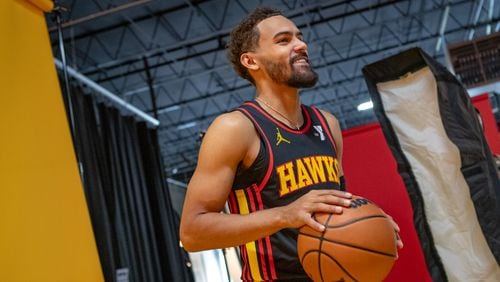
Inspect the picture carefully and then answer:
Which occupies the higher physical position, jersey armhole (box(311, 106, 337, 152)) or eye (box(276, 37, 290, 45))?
eye (box(276, 37, 290, 45))

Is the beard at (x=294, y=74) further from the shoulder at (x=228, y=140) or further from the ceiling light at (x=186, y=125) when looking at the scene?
the ceiling light at (x=186, y=125)

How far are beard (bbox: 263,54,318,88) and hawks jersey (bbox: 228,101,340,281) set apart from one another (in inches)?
7.0

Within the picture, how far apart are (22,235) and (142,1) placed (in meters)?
7.66

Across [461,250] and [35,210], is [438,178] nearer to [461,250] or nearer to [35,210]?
[461,250]

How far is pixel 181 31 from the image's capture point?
12.8 m

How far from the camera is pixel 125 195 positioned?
6.75 m

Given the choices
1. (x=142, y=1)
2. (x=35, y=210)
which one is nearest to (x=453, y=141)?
(x=35, y=210)

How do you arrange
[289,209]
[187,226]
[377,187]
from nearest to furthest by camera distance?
1. [289,209]
2. [187,226]
3. [377,187]

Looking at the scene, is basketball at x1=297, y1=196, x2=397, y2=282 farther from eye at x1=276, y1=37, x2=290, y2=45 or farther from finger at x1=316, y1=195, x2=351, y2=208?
eye at x1=276, y1=37, x2=290, y2=45

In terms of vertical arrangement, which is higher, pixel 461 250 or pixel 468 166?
pixel 468 166

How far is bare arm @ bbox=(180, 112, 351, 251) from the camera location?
6.02 ft

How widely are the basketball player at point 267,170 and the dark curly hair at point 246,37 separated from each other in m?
0.03

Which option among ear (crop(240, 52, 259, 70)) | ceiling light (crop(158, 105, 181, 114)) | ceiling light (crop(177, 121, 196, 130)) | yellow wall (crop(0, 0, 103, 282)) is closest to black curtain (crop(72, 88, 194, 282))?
yellow wall (crop(0, 0, 103, 282))

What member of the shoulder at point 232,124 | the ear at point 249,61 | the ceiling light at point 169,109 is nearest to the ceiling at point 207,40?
the ceiling light at point 169,109
